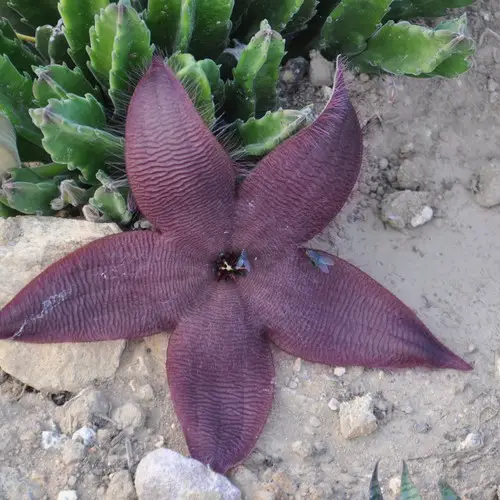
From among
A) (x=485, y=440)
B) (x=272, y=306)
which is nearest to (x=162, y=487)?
(x=272, y=306)

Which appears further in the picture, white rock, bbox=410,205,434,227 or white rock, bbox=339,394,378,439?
white rock, bbox=410,205,434,227

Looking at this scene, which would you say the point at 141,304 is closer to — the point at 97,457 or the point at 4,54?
the point at 97,457

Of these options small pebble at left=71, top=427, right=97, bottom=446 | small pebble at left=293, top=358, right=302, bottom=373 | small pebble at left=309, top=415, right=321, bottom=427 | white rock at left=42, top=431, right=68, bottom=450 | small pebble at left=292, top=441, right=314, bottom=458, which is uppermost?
small pebble at left=293, top=358, right=302, bottom=373

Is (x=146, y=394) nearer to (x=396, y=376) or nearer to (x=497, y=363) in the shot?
(x=396, y=376)

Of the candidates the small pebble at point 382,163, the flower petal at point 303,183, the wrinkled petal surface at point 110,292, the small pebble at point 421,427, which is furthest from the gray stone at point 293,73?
the small pebble at point 421,427

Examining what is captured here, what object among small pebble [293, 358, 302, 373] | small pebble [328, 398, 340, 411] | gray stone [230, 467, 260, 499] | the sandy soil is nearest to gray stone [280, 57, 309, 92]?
the sandy soil

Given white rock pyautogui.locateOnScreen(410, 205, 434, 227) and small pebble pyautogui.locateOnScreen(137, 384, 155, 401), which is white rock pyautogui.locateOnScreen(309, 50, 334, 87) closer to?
white rock pyautogui.locateOnScreen(410, 205, 434, 227)
